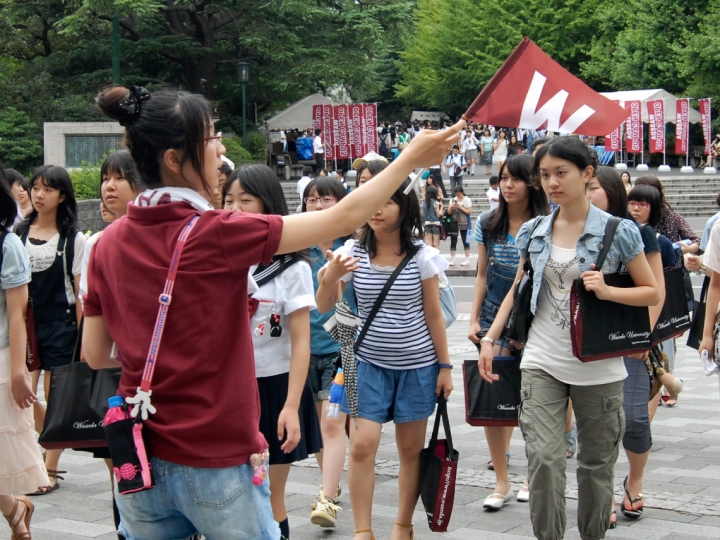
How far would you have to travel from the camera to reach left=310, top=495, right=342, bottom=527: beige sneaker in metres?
4.83

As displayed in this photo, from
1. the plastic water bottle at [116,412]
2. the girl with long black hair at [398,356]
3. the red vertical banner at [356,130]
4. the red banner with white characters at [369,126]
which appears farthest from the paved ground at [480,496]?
the red vertical banner at [356,130]

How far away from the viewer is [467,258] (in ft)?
67.5

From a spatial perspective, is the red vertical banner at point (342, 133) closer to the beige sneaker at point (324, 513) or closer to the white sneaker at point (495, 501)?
the white sneaker at point (495, 501)

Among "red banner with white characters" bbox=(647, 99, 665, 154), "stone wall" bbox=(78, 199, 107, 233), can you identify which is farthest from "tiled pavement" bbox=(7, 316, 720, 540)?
"red banner with white characters" bbox=(647, 99, 665, 154)

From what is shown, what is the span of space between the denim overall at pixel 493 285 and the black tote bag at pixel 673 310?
2.74 feet

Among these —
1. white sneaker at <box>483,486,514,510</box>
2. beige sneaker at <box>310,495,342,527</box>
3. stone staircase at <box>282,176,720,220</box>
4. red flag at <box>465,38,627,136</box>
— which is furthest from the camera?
stone staircase at <box>282,176,720,220</box>

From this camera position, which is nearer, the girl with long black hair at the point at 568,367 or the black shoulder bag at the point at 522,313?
the girl with long black hair at the point at 568,367

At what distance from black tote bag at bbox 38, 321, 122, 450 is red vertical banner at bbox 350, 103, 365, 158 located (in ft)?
97.1

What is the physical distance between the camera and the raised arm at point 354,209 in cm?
238

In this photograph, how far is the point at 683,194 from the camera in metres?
29.7

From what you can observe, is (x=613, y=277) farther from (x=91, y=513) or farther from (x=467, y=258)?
(x=467, y=258)

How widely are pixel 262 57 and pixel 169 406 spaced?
3243 centimetres

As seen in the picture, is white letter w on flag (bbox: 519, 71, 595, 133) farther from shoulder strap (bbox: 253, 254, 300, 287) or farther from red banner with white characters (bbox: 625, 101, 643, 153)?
red banner with white characters (bbox: 625, 101, 643, 153)

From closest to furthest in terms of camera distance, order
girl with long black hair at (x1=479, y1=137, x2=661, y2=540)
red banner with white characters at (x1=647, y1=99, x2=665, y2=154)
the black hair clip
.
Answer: the black hair clip, girl with long black hair at (x1=479, y1=137, x2=661, y2=540), red banner with white characters at (x1=647, y1=99, x2=665, y2=154)
